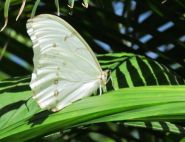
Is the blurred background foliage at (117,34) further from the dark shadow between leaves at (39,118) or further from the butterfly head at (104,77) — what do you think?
the dark shadow between leaves at (39,118)

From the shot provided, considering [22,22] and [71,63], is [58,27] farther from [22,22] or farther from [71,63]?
[22,22]

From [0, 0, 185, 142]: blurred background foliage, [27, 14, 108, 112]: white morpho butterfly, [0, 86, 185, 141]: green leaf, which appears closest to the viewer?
[0, 86, 185, 141]: green leaf

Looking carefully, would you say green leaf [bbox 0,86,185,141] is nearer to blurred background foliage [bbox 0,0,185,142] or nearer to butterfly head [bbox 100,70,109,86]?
butterfly head [bbox 100,70,109,86]

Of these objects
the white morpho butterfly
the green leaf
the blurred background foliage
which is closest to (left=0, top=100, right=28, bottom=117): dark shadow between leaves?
the white morpho butterfly

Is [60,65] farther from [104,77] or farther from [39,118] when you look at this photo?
[39,118]

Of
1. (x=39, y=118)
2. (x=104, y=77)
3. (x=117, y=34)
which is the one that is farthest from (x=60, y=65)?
(x=117, y=34)

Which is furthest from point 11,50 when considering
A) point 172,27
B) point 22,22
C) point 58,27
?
point 58,27

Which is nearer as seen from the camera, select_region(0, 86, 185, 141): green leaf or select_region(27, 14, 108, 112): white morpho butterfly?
select_region(0, 86, 185, 141): green leaf
